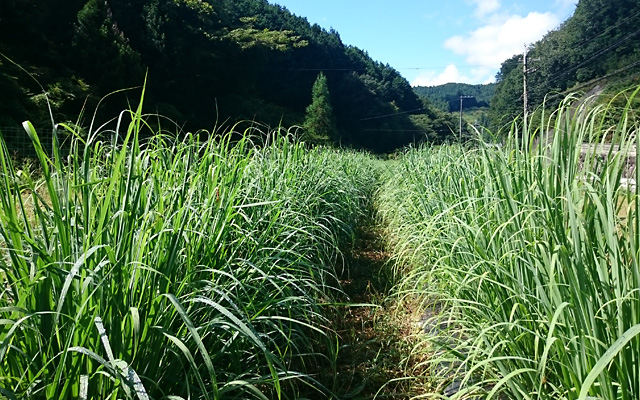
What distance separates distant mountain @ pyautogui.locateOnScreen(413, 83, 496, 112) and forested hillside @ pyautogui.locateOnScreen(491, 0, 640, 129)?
30487 millimetres

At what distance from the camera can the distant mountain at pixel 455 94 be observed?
68.1 meters

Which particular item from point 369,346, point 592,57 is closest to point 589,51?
point 592,57

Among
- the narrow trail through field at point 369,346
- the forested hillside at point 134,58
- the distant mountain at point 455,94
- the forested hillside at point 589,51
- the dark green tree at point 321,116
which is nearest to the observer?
the narrow trail through field at point 369,346

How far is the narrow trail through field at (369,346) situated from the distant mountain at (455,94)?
68.1 m

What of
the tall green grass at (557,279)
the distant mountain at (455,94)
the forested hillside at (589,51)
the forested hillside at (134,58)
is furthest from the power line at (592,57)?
the tall green grass at (557,279)

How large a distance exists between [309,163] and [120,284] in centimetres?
258

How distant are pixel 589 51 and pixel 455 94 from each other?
47.3 meters

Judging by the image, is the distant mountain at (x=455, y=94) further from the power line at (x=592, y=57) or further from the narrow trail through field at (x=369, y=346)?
the narrow trail through field at (x=369, y=346)

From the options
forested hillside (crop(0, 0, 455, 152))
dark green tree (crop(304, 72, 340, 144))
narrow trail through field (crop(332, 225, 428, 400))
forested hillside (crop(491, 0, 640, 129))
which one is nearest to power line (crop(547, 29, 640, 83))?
forested hillside (crop(491, 0, 640, 129))

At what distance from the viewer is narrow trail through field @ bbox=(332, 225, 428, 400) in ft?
5.70

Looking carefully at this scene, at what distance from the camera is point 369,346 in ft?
6.99

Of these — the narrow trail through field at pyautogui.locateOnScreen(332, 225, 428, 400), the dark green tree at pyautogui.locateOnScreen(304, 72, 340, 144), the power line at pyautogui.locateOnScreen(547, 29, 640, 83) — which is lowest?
the narrow trail through field at pyautogui.locateOnScreen(332, 225, 428, 400)

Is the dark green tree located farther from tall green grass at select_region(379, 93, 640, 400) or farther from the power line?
tall green grass at select_region(379, 93, 640, 400)

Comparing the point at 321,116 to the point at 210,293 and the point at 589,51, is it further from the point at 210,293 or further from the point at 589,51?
the point at 210,293
